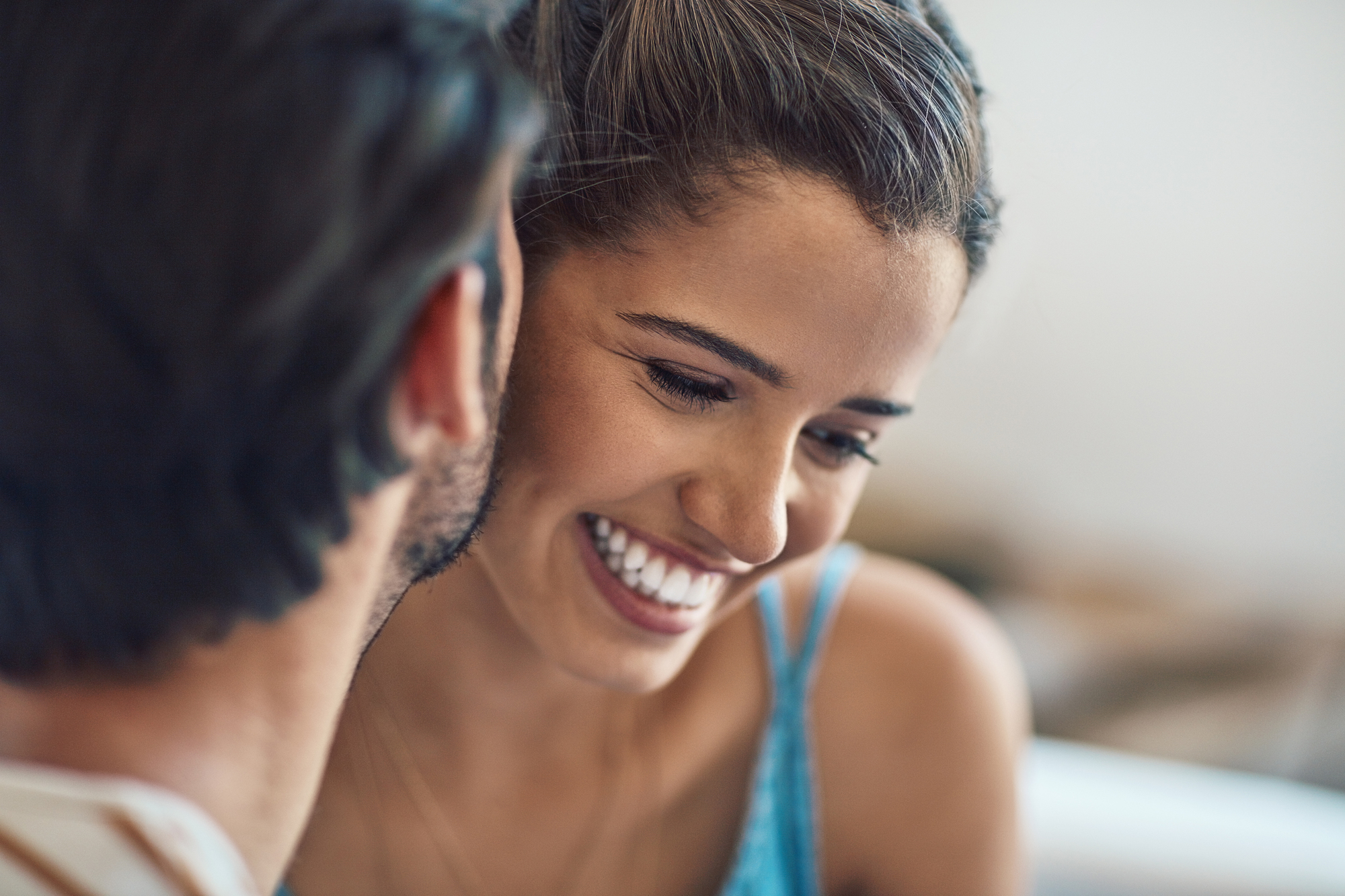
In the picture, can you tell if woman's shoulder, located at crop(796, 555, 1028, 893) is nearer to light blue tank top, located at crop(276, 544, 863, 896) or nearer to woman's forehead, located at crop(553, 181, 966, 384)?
light blue tank top, located at crop(276, 544, 863, 896)

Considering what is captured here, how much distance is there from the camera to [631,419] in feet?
2.83

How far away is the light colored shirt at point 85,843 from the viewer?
577 mm

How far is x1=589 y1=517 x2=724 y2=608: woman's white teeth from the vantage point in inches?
38.5

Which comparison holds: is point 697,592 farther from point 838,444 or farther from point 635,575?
point 838,444

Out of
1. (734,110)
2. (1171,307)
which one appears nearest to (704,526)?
(734,110)

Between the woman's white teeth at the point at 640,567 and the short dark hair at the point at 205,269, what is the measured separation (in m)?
0.37

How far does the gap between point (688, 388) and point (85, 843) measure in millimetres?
513

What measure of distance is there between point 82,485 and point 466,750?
0.74 meters

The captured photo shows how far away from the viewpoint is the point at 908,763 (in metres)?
1.38

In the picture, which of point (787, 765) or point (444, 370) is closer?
point (444, 370)

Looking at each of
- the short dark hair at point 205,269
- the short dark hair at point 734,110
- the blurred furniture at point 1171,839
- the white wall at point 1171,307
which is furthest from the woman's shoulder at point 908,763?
the short dark hair at point 205,269

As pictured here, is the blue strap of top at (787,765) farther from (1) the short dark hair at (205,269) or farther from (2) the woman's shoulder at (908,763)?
(1) the short dark hair at (205,269)

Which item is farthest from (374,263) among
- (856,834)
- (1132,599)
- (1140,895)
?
(1132,599)

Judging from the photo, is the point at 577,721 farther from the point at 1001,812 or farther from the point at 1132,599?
the point at 1132,599
